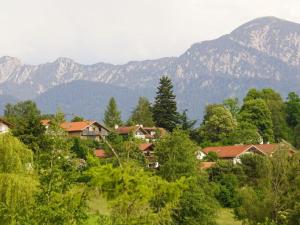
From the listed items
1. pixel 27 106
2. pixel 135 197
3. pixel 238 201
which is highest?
pixel 27 106

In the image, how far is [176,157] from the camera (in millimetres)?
43562

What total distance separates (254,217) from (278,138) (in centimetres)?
5832

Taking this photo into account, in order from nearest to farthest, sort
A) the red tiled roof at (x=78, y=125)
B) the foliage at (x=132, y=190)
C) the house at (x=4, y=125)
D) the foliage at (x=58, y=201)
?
the foliage at (x=58, y=201), the foliage at (x=132, y=190), the house at (x=4, y=125), the red tiled roof at (x=78, y=125)

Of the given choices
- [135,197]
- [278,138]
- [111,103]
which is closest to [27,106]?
[111,103]

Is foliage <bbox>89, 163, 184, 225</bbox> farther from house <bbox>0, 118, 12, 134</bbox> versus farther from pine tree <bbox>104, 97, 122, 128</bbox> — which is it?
pine tree <bbox>104, 97, 122, 128</bbox>

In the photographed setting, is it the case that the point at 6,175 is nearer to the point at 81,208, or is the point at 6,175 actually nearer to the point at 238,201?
the point at 81,208

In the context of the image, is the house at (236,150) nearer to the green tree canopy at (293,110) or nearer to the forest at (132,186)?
the forest at (132,186)

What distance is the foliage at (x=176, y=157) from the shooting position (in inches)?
1643

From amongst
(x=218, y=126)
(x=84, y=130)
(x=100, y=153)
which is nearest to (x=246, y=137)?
(x=218, y=126)

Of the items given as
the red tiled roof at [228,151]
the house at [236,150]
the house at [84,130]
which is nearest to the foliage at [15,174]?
the house at [236,150]

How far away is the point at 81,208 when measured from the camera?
599 inches

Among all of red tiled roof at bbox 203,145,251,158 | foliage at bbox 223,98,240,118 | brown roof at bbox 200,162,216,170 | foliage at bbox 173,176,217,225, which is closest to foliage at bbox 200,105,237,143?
red tiled roof at bbox 203,145,251,158

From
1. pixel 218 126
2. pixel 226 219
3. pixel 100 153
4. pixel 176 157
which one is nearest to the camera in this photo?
→ pixel 226 219

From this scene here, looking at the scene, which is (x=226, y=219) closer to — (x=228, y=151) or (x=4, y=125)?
(x=228, y=151)
